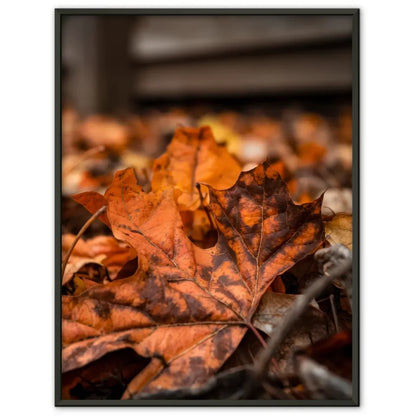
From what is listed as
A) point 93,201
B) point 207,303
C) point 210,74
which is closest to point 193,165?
point 93,201

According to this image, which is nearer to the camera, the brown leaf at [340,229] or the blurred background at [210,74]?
the brown leaf at [340,229]

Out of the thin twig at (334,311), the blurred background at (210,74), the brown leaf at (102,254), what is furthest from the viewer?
the blurred background at (210,74)

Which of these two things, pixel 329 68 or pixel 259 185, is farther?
pixel 329 68

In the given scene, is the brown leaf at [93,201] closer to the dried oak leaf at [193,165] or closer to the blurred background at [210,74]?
the dried oak leaf at [193,165]

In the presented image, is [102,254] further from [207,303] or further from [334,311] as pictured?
[334,311]

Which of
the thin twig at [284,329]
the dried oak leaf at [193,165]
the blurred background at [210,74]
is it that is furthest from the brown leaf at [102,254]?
the blurred background at [210,74]
